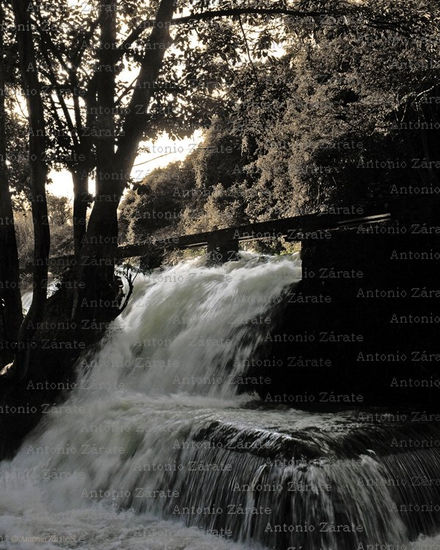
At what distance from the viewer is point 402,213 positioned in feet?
31.1

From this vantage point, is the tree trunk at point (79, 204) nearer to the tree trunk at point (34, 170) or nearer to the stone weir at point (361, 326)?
the tree trunk at point (34, 170)

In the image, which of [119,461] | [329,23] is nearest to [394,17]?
[329,23]

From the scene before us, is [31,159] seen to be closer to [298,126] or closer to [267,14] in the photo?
[267,14]

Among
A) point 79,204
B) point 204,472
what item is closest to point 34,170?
point 79,204

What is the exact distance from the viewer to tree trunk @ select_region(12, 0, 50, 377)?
330 inches

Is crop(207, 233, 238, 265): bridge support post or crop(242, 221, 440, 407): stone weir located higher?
crop(207, 233, 238, 265): bridge support post

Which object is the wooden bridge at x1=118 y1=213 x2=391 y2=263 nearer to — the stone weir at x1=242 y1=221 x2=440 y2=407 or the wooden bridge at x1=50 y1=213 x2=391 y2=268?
the wooden bridge at x1=50 y1=213 x2=391 y2=268

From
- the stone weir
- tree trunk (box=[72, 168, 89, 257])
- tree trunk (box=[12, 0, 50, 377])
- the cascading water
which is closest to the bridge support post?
the cascading water

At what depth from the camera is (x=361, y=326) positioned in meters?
9.20

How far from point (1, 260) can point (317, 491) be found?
7.04m

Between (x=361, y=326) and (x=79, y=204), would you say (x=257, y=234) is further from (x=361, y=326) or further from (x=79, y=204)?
(x=79, y=204)

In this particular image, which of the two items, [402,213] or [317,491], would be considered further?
[402,213]

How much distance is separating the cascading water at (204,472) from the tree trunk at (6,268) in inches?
55.6

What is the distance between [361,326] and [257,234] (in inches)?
171
